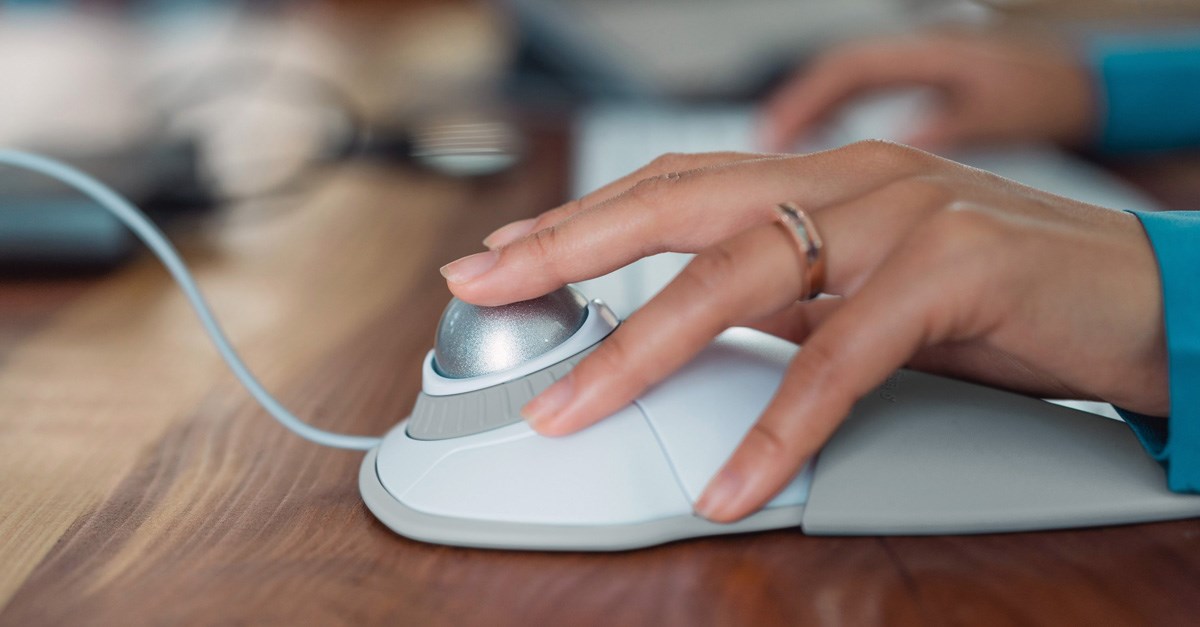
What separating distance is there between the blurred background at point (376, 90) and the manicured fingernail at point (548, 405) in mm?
482

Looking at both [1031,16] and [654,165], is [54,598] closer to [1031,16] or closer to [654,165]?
[654,165]

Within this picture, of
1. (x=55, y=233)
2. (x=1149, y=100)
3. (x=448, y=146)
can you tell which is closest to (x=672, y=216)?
(x=55, y=233)

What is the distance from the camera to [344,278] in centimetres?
75

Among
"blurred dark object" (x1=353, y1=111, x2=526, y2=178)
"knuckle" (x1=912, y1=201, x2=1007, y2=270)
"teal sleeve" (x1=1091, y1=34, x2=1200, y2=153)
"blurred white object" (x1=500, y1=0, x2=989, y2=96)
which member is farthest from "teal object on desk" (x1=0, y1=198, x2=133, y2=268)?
"teal sleeve" (x1=1091, y1=34, x2=1200, y2=153)

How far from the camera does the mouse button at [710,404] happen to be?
39cm

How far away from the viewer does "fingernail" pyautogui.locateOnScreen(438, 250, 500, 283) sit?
1.43 ft

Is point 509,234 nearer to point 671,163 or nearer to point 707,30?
point 671,163

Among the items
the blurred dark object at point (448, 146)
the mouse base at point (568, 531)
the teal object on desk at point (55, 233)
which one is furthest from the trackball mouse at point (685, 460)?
the blurred dark object at point (448, 146)

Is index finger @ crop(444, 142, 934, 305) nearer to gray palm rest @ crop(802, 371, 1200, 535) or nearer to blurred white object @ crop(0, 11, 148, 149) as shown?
gray palm rest @ crop(802, 371, 1200, 535)

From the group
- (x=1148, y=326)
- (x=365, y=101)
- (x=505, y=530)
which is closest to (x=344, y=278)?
(x=505, y=530)

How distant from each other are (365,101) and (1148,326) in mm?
1143

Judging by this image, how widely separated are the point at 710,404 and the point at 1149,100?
3.01ft

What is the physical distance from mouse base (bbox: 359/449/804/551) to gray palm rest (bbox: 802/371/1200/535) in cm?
2

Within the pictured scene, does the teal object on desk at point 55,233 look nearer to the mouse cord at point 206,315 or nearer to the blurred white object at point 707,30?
the mouse cord at point 206,315
